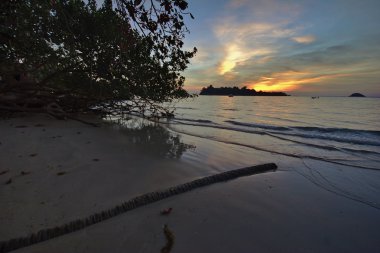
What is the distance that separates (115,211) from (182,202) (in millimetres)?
1081

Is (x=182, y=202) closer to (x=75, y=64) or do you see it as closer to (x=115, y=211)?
(x=115, y=211)

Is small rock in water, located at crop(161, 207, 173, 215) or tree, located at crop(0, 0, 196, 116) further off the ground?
tree, located at crop(0, 0, 196, 116)

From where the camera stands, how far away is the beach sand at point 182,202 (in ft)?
9.39

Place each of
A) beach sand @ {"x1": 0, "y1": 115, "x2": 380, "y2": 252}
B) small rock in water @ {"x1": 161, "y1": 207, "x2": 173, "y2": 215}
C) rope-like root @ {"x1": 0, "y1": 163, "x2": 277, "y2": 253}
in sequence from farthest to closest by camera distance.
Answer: small rock in water @ {"x1": 161, "y1": 207, "x2": 173, "y2": 215} → beach sand @ {"x1": 0, "y1": 115, "x2": 380, "y2": 252} → rope-like root @ {"x1": 0, "y1": 163, "x2": 277, "y2": 253}

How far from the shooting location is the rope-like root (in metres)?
2.62

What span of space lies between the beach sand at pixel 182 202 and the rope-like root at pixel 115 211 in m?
0.09

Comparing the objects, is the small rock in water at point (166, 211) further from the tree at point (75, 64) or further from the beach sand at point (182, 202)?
the tree at point (75, 64)

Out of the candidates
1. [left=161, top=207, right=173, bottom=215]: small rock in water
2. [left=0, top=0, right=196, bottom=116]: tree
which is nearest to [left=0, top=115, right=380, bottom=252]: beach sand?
[left=161, top=207, right=173, bottom=215]: small rock in water

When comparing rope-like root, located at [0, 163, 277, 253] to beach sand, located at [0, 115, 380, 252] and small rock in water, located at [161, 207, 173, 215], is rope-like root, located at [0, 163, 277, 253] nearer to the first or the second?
beach sand, located at [0, 115, 380, 252]

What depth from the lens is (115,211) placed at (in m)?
3.38

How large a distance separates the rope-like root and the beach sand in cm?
9

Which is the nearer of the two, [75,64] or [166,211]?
[166,211]

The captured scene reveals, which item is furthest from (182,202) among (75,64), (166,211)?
(75,64)

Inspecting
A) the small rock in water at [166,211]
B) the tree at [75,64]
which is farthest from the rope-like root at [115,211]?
the tree at [75,64]
